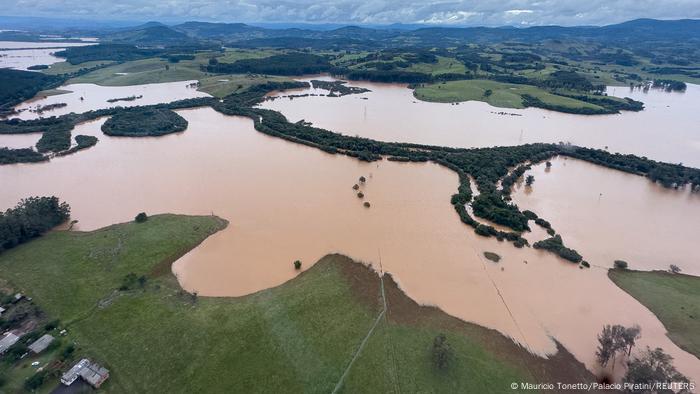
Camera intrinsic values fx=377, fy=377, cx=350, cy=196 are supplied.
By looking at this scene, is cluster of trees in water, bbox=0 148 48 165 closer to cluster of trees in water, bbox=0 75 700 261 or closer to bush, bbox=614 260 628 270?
cluster of trees in water, bbox=0 75 700 261

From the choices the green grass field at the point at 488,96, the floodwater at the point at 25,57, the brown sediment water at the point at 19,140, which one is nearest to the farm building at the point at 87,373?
the brown sediment water at the point at 19,140

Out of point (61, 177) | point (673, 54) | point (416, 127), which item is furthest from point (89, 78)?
point (673, 54)

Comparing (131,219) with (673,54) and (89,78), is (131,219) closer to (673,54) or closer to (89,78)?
(89,78)

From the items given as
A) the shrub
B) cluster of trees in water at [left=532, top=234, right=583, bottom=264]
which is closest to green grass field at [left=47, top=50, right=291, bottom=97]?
the shrub

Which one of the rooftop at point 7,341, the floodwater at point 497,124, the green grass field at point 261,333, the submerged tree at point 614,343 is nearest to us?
the green grass field at point 261,333

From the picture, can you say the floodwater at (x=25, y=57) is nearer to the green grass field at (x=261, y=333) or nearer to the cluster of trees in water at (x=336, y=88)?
Answer: the cluster of trees in water at (x=336, y=88)

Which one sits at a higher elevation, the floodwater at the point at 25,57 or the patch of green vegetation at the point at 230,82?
the floodwater at the point at 25,57
